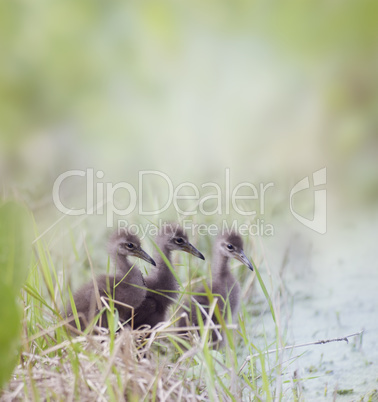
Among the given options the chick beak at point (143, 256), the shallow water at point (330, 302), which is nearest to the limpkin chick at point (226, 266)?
the shallow water at point (330, 302)

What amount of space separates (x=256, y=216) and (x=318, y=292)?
41 centimetres

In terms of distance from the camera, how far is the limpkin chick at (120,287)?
191cm

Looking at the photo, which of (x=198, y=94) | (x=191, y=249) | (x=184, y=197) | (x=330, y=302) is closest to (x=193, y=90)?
(x=198, y=94)

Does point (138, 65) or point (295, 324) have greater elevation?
point (138, 65)

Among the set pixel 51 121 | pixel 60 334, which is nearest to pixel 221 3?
pixel 51 121

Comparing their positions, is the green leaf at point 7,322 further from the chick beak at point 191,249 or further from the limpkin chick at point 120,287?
the chick beak at point 191,249

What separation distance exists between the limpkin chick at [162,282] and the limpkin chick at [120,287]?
0.15ft

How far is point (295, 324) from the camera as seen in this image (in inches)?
97.0

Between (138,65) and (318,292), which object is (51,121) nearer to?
(138,65)

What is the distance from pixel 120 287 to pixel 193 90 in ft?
6.88

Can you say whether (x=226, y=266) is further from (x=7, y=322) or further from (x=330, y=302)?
(x=7, y=322)

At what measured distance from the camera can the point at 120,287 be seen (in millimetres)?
1988

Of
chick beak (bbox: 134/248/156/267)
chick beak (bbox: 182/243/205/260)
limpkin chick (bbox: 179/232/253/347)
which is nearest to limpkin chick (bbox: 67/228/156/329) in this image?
chick beak (bbox: 134/248/156/267)

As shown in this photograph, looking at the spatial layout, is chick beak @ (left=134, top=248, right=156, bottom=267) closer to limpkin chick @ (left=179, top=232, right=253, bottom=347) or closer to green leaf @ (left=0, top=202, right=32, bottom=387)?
limpkin chick @ (left=179, top=232, right=253, bottom=347)
